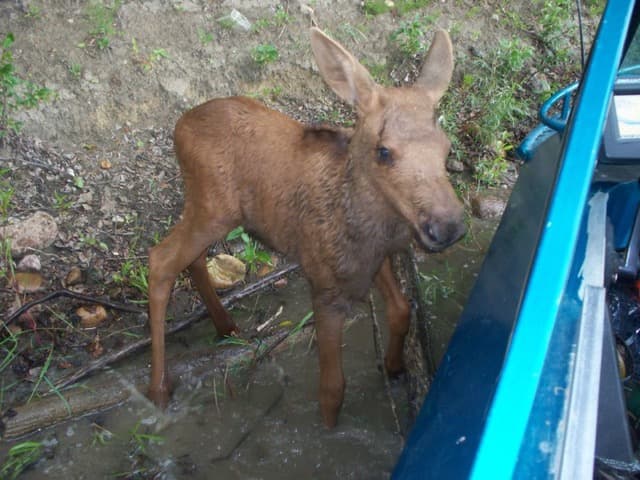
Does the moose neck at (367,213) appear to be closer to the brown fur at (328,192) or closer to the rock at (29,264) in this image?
the brown fur at (328,192)

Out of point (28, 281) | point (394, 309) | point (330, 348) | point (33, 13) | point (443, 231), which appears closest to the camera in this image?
point (443, 231)

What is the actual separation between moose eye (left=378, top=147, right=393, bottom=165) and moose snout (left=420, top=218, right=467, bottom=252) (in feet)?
1.34

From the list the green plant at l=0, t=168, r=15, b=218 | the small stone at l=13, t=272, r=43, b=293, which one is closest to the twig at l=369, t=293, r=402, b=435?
the small stone at l=13, t=272, r=43, b=293

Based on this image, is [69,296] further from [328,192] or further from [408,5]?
[408,5]

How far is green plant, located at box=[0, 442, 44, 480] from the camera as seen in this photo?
3.37 meters

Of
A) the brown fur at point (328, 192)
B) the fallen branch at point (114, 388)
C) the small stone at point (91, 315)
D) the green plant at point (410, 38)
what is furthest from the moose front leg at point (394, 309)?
the green plant at point (410, 38)

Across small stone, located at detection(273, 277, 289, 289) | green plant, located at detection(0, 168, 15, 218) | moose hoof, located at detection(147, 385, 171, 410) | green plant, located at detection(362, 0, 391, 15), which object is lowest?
moose hoof, located at detection(147, 385, 171, 410)

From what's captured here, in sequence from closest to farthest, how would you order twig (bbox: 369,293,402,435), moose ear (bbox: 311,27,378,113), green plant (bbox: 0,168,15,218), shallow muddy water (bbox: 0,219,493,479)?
moose ear (bbox: 311,27,378,113)
shallow muddy water (bbox: 0,219,493,479)
twig (bbox: 369,293,402,435)
green plant (bbox: 0,168,15,218)

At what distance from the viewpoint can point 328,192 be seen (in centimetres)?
332

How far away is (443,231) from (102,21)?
4174 mm

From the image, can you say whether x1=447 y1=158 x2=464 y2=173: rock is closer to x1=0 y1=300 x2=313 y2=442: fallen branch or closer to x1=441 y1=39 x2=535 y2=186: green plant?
x1=441 y1=39 x2=535 y2=186: green plant

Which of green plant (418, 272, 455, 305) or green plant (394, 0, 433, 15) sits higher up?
green plant (394, 0, 433, 15)

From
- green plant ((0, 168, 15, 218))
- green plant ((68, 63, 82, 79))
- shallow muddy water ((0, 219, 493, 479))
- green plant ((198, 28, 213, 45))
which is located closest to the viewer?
shallow muddy water ((0, 219, 493, 479))

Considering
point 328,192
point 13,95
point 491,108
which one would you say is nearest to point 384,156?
point 328,192
